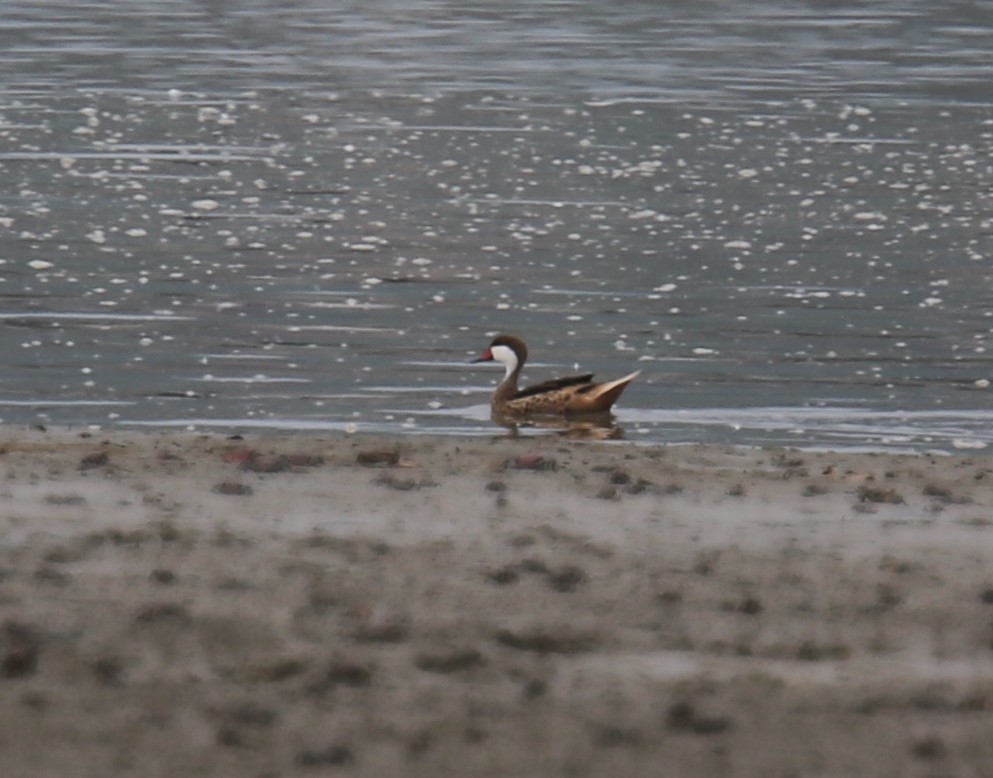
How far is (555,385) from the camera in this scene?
52.9 feet

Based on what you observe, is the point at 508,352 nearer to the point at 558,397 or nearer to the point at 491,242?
the point at 558,397

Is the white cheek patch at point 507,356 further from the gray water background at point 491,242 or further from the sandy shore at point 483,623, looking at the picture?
the sandy shore at point 483,623

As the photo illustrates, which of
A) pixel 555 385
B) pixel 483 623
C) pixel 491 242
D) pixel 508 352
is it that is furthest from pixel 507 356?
pixel 483 623

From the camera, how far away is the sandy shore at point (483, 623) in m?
6.65

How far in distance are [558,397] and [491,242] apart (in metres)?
8.73

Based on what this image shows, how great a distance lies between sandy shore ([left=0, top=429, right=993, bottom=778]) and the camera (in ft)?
21.8

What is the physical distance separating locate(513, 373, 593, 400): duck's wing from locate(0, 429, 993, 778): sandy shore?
468cm

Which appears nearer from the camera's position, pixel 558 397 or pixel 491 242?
pixel 558 397

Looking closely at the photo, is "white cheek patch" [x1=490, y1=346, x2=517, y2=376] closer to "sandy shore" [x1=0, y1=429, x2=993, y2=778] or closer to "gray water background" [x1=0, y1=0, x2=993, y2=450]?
"gray water background" [x1=0, y1=0, x2=993, y2=450]

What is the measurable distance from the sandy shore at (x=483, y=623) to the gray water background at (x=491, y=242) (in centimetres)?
493

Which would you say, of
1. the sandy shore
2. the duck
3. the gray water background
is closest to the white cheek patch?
the duck

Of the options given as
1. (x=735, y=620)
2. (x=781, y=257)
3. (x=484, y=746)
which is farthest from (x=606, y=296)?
(x=484, y=746)

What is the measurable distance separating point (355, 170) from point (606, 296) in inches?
400

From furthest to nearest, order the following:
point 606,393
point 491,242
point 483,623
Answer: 1. point 491,242
2. point 606,393
3. point 483,623
